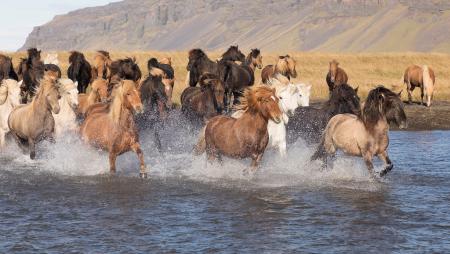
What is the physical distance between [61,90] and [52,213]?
5819 mm

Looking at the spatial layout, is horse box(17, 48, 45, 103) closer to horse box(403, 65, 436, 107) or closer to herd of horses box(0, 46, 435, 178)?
herd of horses box(0, 46, 435, 178)

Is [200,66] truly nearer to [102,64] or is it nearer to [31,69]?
[102,64]

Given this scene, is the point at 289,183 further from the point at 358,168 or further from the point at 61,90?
the point at 61,90

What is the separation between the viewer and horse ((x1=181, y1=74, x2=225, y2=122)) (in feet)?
58.1

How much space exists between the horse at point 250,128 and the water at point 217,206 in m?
0.52

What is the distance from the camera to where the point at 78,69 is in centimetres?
2586

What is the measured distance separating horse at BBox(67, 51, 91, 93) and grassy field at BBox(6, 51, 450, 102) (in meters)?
13.2

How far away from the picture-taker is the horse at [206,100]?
58.1 ft

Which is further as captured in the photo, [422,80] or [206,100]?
[422,80]

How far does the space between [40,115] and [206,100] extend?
4514mm

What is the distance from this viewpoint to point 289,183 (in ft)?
41.7

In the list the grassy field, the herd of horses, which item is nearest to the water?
the herd of horses

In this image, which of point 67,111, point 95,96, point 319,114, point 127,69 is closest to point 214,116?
point 319,114

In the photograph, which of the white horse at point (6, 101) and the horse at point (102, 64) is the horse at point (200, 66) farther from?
the white horse at point (6, 101)
